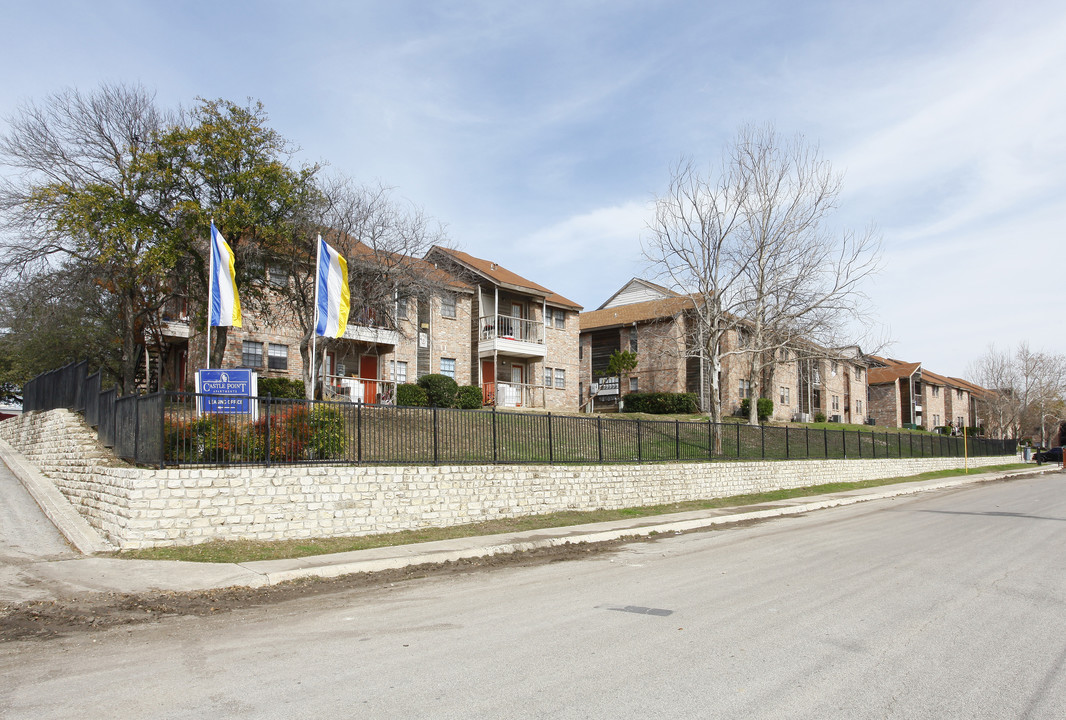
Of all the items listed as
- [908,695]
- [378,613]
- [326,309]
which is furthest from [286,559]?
[908,695]

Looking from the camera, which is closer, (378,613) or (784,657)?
(784,657)

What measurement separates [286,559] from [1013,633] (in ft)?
30.1

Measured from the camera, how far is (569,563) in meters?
11.4

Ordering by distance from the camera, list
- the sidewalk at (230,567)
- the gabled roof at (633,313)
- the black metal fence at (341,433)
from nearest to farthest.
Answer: the sidewalk at (230,567) < the black metal fence at (341,433) < the gabled roof at (633,313)

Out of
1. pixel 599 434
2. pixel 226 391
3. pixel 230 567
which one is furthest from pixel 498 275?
pixel 230 567

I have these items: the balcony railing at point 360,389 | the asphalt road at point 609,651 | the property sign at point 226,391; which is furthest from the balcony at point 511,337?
the asphalt road at point 609,651

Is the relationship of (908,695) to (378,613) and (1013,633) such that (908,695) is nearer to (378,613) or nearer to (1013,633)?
(1013,633)

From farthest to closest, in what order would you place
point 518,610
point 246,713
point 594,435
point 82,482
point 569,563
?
point 594,435 < point 82,482 < point 569,563 < point 518,610 < point 246,713

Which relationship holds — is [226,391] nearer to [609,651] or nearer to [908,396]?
[609,651]

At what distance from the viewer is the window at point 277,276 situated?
947 inches

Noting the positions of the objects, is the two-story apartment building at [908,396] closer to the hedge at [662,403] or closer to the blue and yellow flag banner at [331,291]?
the hedge at [662,403]

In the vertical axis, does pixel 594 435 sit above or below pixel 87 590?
above

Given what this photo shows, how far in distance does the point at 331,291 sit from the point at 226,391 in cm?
334

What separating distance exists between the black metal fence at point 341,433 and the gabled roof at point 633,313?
2028 cm
